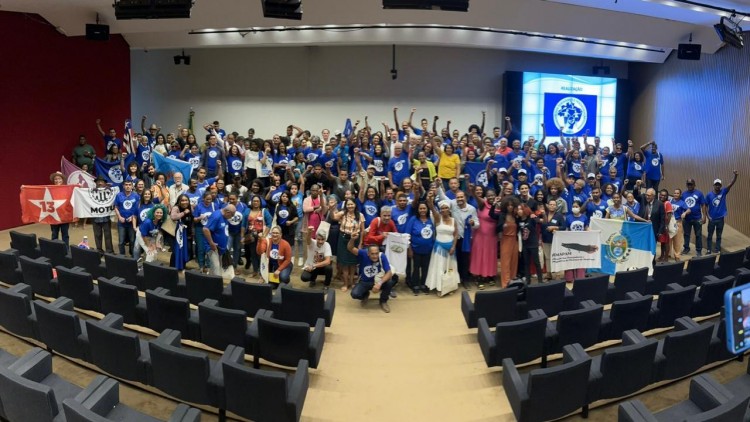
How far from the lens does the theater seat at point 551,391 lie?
13.0ft

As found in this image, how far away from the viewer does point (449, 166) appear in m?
10.3

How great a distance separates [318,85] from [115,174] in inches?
262

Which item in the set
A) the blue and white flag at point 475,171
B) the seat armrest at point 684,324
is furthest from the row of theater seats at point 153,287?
the blue and white flag at point 475,171

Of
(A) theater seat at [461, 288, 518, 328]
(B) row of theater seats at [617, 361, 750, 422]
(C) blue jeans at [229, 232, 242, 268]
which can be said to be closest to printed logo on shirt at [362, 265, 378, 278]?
(A) theater seat at [461, 288, 518, 328]

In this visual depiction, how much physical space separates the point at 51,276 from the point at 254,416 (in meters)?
4.02

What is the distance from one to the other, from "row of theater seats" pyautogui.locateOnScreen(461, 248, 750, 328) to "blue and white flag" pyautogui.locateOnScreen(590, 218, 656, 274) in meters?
1.24

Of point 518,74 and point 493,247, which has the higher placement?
point 518,74

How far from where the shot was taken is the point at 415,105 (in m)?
16.0

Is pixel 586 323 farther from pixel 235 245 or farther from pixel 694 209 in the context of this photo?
pixel 694 209

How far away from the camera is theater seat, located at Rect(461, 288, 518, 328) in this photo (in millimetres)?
5883

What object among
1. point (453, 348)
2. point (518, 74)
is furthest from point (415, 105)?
point (453, 348)

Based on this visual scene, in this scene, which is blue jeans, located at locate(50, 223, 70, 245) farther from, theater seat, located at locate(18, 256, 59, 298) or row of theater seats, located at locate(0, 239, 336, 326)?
theater seat, located at locate(18, 256, 59, 298)

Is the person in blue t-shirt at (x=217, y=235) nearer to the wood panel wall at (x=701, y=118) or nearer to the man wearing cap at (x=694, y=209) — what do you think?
the man wearing cap at (x=694, y=209)

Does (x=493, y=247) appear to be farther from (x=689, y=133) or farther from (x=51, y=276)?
(x=689, y=133)
